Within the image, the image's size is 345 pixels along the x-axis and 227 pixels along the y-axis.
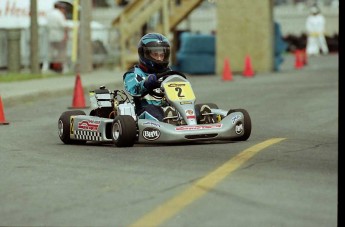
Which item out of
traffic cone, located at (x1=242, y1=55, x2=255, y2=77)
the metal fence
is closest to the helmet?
traffic cone, located at (x1=242, y1=55, x2=255, y2=77)

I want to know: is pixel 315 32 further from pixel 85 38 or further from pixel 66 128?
pixel 66 128

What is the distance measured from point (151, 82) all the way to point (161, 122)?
656 mm

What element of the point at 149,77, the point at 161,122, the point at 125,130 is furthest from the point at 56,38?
the point at 125,130

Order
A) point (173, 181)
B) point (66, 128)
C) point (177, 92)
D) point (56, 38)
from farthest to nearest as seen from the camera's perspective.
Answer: point (56, 38), point (66, 128), point (177, 92), point (173, 181)

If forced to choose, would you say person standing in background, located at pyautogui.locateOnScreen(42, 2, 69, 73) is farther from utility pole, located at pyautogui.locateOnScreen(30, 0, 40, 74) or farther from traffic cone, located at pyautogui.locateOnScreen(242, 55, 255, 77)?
traffic cone, located at pyautogui.locateOnScreen(242, 55, 255, 77)

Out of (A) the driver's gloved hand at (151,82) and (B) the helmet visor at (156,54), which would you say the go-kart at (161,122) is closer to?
(A) the driver's gloved hand at (151,82)

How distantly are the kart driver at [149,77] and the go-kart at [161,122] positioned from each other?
0.09 meters

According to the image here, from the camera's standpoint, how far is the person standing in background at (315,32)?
5552 centimetres

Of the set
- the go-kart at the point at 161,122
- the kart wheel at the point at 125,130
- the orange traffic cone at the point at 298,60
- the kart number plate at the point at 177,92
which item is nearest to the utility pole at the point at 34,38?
the orange traffic cone at the point at 298,60

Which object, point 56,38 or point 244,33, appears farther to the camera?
point 56,38

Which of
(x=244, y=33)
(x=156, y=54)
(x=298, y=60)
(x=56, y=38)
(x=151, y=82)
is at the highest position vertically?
(x=244, y=33)

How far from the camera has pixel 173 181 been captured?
33.0ft

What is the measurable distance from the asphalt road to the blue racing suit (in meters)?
0.49

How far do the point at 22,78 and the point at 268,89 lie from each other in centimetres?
651
